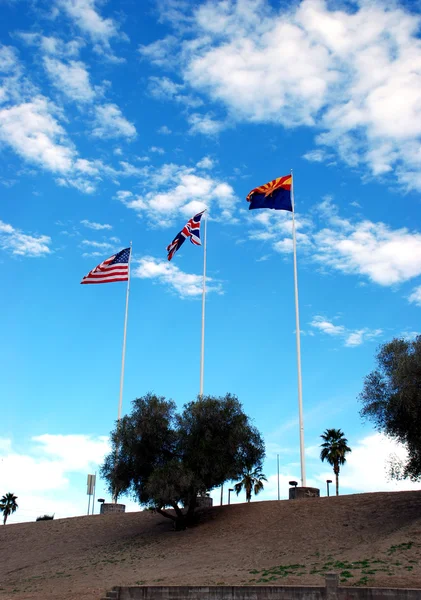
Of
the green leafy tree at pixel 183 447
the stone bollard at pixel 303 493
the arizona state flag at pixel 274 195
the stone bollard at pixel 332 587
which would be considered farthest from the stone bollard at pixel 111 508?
the stone bollard at pixel 332 587

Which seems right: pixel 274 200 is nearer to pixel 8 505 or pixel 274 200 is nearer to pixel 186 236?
pixel 186 236

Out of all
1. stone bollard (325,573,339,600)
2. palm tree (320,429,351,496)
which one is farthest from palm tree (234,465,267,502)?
stone bollard (325,573,339,600)

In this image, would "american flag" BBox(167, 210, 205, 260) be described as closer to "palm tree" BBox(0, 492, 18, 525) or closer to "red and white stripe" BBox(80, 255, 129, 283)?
"red and white stripe" BBox(80, 255, 129, 283)

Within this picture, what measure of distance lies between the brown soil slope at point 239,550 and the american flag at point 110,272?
19.5m

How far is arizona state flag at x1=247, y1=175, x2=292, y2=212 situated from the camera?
48.0 m

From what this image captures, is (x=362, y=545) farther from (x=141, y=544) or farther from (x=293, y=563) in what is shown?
(x=141, y=544)

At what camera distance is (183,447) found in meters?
42.0

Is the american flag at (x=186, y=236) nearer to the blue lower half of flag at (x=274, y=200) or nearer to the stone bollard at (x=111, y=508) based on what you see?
the blue lower half of flag at (x=274, y=200)

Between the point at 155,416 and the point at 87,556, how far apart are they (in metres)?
9.57

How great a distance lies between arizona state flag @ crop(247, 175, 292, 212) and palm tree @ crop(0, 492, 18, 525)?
56.9m

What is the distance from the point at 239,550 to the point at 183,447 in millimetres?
9845

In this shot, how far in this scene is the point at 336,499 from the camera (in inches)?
1566

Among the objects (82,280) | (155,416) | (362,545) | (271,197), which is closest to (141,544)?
(155,416)

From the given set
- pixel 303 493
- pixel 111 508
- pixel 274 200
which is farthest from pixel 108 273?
pixel 303 493
